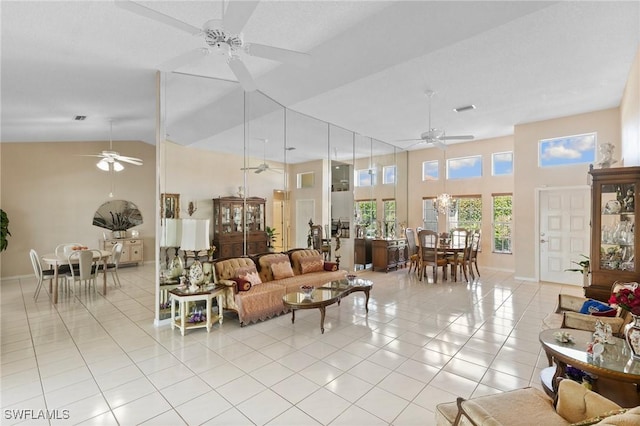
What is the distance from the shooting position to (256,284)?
4.57 meters

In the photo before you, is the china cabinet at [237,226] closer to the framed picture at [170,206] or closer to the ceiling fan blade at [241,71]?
the framed picture at [170,206]

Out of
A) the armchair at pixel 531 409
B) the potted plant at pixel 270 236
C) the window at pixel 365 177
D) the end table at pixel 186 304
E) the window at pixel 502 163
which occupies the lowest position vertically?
the end table at pixel 186 304

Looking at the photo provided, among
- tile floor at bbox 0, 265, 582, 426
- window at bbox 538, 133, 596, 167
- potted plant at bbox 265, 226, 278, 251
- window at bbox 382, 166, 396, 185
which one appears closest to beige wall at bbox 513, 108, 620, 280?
window at bbox 538, 133, 596, 167

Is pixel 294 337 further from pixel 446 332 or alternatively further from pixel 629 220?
pixel 629 220

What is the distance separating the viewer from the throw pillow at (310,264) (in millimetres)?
5536

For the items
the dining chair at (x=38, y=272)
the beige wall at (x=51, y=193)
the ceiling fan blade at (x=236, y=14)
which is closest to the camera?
the ceiling fan blade at (x=236, y=14)

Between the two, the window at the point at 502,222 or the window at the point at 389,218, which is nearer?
the window at the point at 502,222

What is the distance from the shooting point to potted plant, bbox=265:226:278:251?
5.74 metres

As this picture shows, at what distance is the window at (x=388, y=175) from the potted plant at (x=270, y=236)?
4.96m

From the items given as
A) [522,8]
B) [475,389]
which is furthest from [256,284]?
[522,8]

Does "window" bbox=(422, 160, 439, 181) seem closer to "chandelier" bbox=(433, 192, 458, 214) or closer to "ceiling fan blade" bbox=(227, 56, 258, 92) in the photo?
"chandelier" bbox=(433, 192, 458, 214)

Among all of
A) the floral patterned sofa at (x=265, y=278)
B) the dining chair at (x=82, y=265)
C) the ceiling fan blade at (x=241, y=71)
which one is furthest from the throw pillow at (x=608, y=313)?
the dining chair at (x=82, y=265)

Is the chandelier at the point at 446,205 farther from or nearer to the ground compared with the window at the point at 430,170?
nearer to the ground

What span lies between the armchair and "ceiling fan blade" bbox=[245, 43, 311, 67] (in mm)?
2935
